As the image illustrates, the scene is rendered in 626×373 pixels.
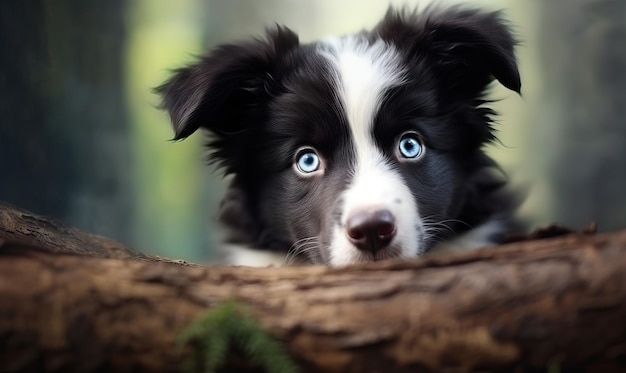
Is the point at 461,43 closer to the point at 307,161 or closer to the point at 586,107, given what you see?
the point at 307,161

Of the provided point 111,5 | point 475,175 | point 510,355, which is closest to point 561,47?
point 475,175

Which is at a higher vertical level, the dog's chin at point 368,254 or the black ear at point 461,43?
the black ear at point 461,43

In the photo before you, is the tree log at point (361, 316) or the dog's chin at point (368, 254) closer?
the tree log at point (361, 316)

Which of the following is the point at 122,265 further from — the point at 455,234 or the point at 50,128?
the point at 50,128

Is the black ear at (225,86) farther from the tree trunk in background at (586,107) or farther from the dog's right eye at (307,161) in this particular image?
the tree trunk in background at (586,107)

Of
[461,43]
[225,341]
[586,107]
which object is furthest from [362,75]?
[586,107]

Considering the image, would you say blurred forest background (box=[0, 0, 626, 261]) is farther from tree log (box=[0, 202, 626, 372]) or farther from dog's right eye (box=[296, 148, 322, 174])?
tree log (box=[0, 202, 626, 372])

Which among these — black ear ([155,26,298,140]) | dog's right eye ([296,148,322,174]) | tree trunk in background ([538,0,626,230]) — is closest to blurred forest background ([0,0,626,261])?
tree trunk in background ([538,0,626,230])

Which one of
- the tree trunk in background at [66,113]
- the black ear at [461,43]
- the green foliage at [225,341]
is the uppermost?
the tree trunk in background at [66,113]

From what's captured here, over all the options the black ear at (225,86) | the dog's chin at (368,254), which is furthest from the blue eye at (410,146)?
the black ear at (225,86)

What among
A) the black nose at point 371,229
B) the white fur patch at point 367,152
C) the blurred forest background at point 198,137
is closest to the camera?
the black nose at point 371,229
